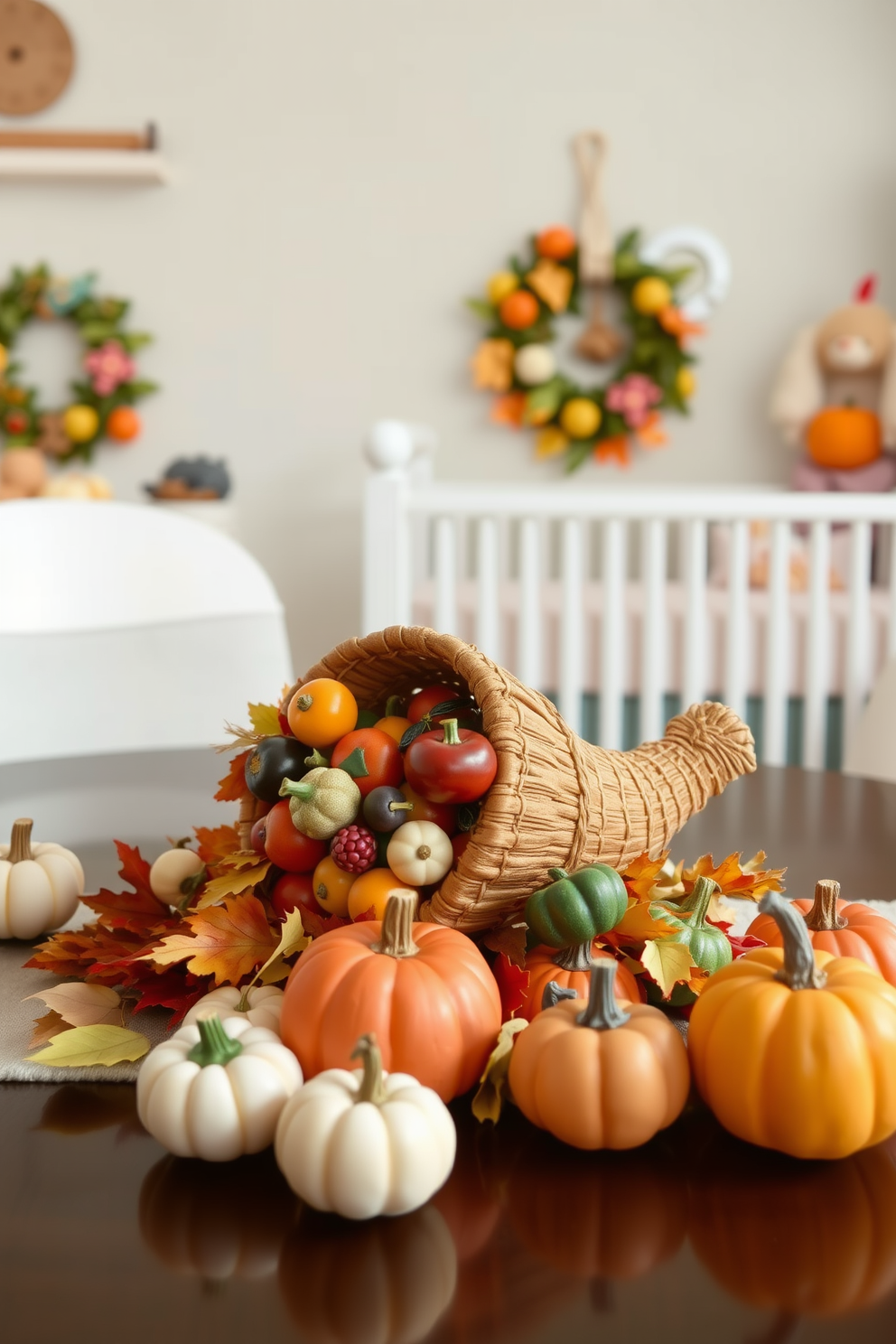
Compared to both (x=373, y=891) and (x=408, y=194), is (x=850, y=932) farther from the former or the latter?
(x=408, y=194)

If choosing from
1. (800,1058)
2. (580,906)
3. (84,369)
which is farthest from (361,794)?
(84,369)

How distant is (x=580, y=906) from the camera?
50cm

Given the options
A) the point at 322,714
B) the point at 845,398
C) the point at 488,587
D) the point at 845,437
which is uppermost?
the point at 845,398

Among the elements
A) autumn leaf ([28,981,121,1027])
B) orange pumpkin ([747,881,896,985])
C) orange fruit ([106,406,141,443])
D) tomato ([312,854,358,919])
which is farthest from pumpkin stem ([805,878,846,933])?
orange fruit ([106,406,141,443])

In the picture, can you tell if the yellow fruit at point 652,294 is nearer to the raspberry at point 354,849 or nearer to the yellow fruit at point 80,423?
the yellow fruit at point 80,423

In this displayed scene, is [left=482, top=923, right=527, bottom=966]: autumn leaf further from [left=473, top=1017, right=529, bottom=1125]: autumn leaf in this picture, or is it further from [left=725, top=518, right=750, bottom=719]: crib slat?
[left=725, top=518, right=750, bottom=719]: crib slat

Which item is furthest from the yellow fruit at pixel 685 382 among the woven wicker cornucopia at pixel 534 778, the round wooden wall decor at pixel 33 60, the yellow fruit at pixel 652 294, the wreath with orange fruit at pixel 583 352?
the woven wicker cornucopia at pixel 534 778

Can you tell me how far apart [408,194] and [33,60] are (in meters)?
1.11

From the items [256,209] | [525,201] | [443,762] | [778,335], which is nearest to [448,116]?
[525,201]

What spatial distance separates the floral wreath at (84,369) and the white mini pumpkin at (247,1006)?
316 cm

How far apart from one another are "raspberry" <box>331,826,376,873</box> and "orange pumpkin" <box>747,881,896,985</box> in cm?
18

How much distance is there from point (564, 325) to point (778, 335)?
0.59 meters

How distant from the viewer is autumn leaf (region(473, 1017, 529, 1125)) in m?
0.47

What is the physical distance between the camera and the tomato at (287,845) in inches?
22.4
